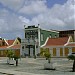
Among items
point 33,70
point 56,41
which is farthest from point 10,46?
point 33,70

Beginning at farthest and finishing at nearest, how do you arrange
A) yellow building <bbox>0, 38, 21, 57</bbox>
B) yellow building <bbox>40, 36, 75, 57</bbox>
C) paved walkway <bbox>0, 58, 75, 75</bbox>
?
yellow building <bbox>0, 38, 21, 57</bbox> < yellow building <bbox>40, 36, 75, 57</bbox> < paved walkway <bbox>0, 58, 75, 75</bbox>

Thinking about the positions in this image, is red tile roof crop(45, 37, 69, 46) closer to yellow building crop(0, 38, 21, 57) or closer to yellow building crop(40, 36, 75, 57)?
yellow building crop(40, 36, 75, 57)

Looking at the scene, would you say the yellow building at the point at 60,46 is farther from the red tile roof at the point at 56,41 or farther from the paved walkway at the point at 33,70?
the paved walkway at the point at 33,70

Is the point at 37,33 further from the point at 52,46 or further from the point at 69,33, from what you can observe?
the point at 69,33

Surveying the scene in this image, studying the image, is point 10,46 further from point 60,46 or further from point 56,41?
point 60,46

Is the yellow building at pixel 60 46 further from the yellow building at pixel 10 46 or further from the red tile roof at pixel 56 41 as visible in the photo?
the yellow building at pixel 10 46

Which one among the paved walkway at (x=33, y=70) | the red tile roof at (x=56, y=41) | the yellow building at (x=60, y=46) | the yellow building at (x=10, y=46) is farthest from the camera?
the yellow building at (x=10, y=46)

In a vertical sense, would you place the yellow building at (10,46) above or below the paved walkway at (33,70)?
above

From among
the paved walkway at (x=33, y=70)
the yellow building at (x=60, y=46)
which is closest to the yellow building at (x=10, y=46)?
the yellow building at (x=60, y=46)

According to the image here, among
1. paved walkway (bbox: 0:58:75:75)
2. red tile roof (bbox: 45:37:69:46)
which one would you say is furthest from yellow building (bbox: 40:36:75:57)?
paved walkway (bbox: 0:58:75:75)

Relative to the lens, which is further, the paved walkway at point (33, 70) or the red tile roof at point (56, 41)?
the red tile roof at point (56, 41)

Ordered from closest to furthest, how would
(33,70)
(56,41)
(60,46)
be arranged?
(33,70) → (60,46) → (56,41)

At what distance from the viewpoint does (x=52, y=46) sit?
71.3 m

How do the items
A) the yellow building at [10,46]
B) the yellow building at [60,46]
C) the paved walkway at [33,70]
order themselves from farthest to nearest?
1. the yellow building at [10,46]
2. the yellow building at [60,46]
3. the paved walkway at [33,70]
